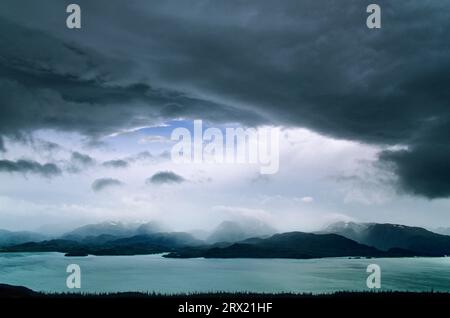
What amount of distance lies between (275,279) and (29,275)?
3222 inches
